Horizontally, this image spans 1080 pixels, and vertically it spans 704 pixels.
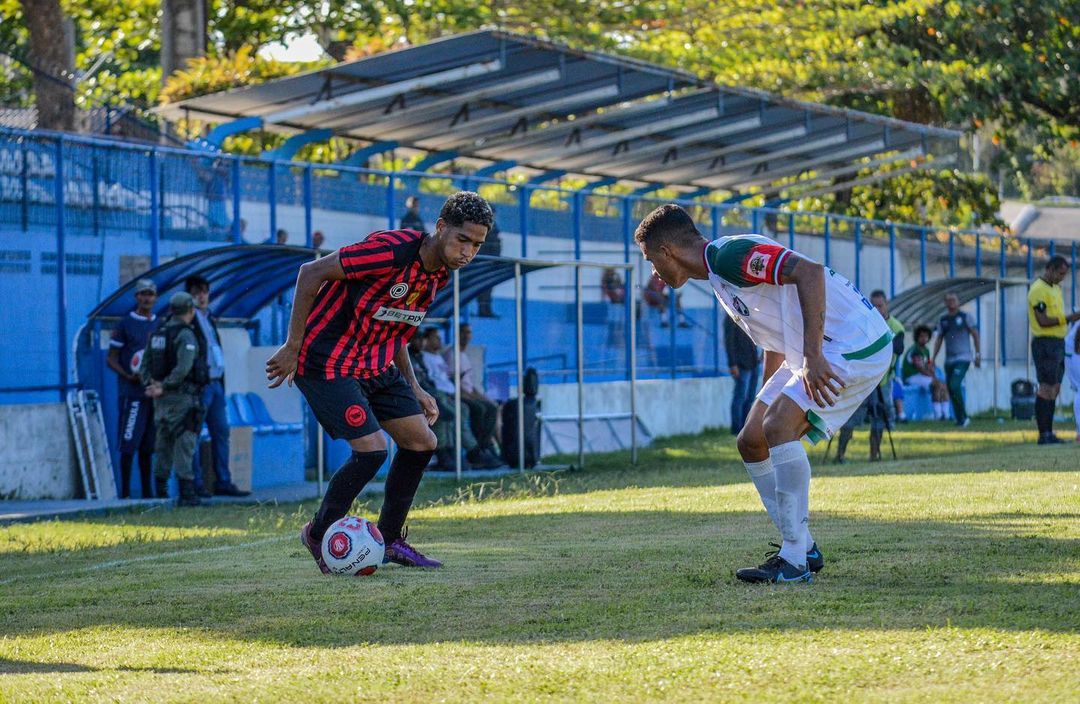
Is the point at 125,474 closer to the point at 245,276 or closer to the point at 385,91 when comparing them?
the point at 245,276

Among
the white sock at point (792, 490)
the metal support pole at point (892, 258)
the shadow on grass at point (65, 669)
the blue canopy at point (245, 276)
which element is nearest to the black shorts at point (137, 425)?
the blue canopy at point (245, 276)

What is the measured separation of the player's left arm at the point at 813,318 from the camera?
22.8 ft

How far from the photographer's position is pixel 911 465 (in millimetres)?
15750

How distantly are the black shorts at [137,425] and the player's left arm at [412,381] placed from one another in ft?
23.5

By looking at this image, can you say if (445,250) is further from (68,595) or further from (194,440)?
(194,440)

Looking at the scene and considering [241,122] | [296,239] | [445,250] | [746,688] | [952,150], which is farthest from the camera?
[952,150]

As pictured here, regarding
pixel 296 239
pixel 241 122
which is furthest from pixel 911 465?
pixel 241 122

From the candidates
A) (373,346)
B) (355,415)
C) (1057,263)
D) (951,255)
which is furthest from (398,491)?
(951,255)

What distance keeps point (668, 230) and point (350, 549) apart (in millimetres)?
2147

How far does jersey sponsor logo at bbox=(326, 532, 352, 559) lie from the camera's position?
793cm

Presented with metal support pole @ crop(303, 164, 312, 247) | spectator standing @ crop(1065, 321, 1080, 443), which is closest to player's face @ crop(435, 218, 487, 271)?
metal support pole @ crop(303, 164, 312, 247)

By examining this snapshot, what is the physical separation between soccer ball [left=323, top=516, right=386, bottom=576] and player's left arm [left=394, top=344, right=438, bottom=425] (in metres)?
0.67

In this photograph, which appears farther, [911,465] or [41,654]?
[911,465]

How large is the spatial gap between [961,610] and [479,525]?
17.6 ft
